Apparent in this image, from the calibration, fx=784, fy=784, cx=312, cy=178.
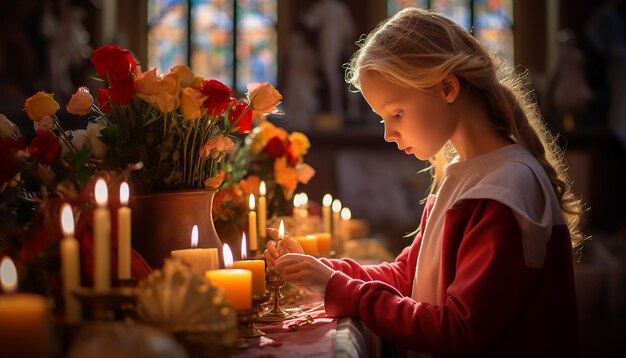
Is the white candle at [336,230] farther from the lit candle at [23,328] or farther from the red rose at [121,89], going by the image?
the lit candle at [23,328]

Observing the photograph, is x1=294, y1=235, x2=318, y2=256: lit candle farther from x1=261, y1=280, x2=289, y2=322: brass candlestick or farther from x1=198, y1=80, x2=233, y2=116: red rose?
x1=198, y1=80, x2=233, y2=116: red rose

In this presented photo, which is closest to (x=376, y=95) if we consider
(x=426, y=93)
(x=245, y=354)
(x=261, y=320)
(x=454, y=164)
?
(x=426, y=93)

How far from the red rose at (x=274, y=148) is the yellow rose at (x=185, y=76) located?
1035 mm

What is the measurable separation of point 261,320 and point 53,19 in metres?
6.78

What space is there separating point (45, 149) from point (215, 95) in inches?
15.0

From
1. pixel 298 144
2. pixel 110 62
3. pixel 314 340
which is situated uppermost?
pixel 110 62

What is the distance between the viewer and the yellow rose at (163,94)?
1.66 m

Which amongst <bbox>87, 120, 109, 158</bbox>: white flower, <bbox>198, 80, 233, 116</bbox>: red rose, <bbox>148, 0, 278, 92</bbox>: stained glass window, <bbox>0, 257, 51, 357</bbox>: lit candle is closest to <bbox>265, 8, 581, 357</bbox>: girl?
<bbox>198, 80, 233, 116</bbox>: red rose

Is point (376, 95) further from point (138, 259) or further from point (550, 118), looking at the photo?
point (550, 118)

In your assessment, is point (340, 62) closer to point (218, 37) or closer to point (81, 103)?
point (218, 37)

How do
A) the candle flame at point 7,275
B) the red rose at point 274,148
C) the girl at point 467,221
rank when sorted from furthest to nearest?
1. the red rose at point 274,148
2. the girl at point 467,221
3. the candle flame at point 7,275

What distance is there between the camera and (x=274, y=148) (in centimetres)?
279

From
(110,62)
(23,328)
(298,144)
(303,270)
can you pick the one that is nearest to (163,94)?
(110,62)

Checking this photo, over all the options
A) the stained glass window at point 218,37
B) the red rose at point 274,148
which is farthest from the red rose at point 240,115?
the stained glass window at point 218,37
